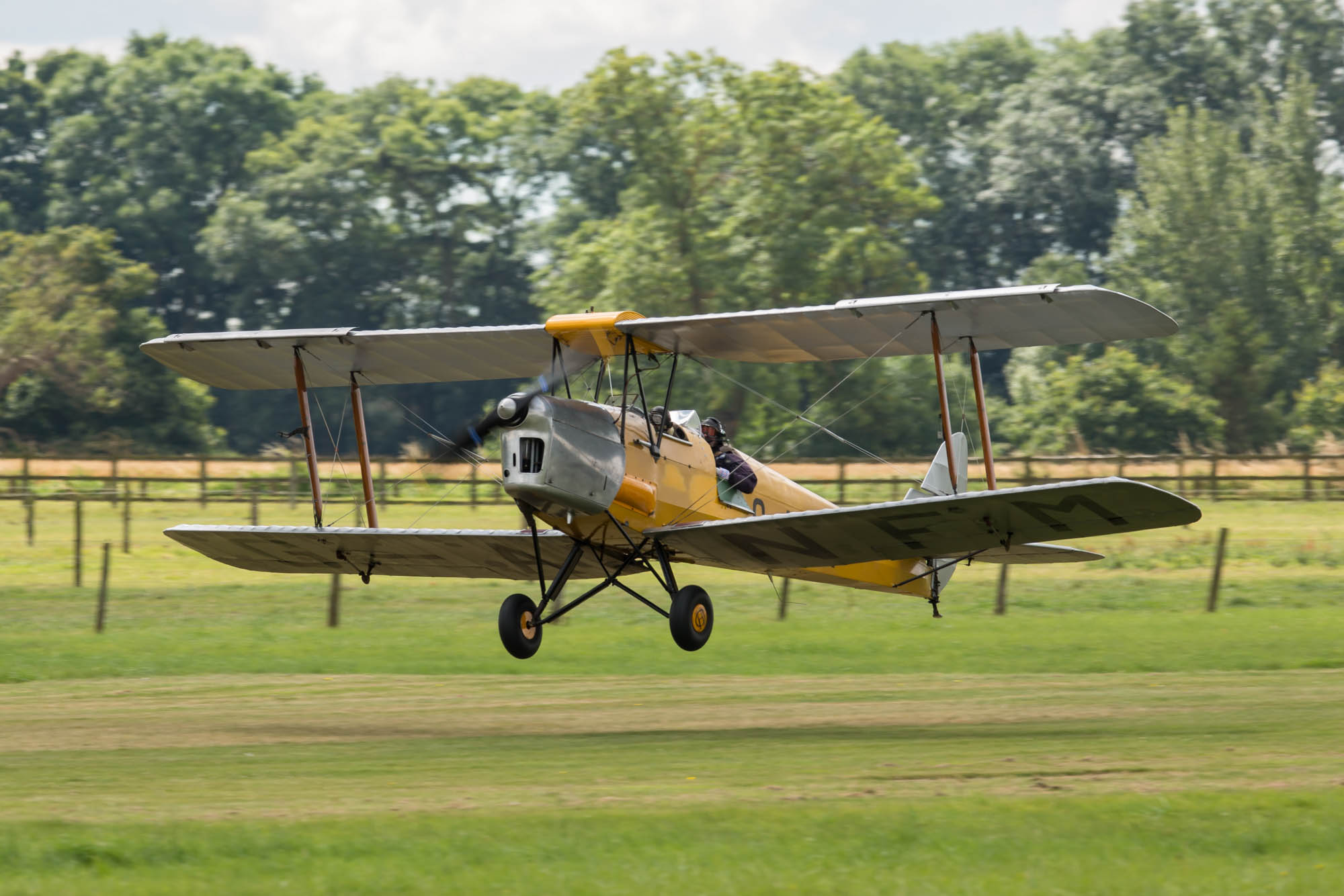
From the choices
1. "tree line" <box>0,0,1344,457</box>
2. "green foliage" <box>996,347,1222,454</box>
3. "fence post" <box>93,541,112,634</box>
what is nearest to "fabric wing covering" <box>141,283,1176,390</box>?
"fence post" <box>93,541,112,634</box>

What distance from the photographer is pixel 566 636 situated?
2394 centimetres

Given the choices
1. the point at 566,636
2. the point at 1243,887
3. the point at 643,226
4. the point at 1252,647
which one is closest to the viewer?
the point at 1243,887

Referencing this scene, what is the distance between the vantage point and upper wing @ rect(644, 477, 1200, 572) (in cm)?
1262

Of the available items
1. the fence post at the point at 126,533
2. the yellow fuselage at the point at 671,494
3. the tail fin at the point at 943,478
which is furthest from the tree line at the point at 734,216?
the yellow fuselage at the point at 671,494

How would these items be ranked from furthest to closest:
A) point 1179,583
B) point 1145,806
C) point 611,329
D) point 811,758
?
point 1179,583, point 611,329, point 811,758, point 1145,806

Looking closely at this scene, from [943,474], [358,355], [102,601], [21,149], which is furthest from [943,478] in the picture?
[21,149]

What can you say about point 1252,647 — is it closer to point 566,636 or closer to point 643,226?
point 566,636

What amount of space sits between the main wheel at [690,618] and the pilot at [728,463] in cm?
176

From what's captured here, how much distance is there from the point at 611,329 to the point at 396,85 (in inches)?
2859

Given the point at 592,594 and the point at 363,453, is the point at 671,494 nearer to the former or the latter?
the point at 592,594

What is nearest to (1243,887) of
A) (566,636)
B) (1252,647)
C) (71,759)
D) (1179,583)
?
(71,759)

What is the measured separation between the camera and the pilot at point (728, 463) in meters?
15.9

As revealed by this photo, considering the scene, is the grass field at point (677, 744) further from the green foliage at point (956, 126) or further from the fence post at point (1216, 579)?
the green foliage at point (956, 126)

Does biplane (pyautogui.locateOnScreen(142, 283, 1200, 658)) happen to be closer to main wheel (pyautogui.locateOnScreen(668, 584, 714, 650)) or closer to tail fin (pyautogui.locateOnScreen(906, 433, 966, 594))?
main wheel (pyautogui.locateOnScreen(668, 584, 714, 650))
